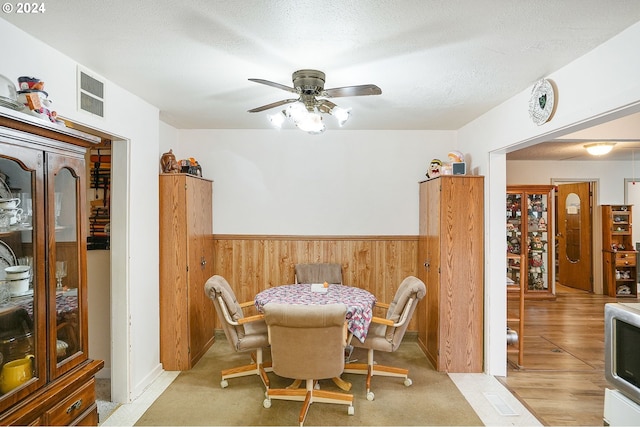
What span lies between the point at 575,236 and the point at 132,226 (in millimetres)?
8129

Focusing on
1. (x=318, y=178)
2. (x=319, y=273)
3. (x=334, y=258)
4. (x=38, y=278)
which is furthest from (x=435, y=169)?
(x=38, y=278)

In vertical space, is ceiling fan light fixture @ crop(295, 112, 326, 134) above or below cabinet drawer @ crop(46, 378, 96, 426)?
above

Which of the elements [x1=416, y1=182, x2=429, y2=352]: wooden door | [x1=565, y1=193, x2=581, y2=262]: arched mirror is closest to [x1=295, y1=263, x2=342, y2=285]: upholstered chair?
[x1=416, y1=182, x2=429, y2=352]: wooden door

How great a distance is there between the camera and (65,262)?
1807 millimetres

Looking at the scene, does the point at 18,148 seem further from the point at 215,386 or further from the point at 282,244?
the point at 282,244

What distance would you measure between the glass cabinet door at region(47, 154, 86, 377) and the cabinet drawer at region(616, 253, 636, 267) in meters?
8.24

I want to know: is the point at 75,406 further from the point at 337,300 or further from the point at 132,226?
the point at 337,300

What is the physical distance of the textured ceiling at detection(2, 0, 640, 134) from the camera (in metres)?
1.70

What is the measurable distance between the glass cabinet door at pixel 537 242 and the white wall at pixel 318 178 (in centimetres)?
310

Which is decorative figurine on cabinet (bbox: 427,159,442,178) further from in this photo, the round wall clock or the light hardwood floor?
the light hardwood floor

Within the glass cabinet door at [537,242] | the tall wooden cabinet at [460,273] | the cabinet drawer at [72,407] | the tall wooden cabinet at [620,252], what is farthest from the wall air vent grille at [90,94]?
the tall wooden cabinet at [620,252]

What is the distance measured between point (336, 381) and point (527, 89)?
9.53ft

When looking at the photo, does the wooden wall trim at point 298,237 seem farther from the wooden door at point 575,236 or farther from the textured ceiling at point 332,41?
the wooden door at point 575,236

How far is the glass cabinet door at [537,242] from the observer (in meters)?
6.43
